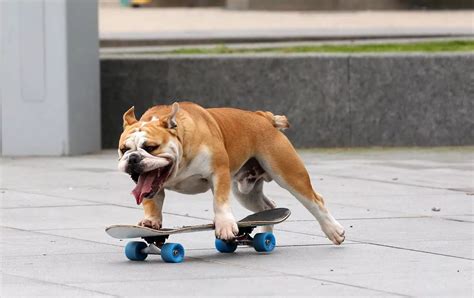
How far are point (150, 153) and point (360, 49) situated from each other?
817 cm

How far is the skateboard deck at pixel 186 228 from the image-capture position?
750 cm

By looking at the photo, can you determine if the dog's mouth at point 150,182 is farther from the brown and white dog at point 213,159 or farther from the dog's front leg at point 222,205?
the dog's front leg at point 222,205

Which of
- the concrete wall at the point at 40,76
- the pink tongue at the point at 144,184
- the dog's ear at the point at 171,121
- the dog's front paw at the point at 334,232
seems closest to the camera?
the pink tongue at the point at 144,184

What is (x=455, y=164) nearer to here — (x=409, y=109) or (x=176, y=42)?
(x=409, y=109)

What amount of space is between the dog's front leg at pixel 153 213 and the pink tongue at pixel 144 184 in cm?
33

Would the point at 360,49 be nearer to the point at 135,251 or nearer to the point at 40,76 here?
the point at 40,76

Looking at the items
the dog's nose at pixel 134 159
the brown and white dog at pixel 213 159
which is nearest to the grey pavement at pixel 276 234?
the brown and white dog at pixel 213 159

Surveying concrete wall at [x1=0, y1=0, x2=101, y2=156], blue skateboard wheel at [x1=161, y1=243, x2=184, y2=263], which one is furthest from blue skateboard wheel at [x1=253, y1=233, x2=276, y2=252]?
concrete wall at [x1=0, y1=0, x2=101, y2=156]

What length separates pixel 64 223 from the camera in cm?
926

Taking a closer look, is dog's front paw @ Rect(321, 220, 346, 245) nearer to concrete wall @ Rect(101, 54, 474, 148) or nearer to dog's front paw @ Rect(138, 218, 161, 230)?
dog's front paw @ Rect(138, 218, 161, 230)

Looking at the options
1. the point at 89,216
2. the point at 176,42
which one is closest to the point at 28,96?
the point at 89,216

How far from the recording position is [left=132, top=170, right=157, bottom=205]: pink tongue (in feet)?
24.1

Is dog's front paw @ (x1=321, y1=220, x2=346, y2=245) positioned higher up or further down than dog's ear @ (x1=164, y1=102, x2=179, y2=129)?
further down

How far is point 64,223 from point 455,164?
183 inches
